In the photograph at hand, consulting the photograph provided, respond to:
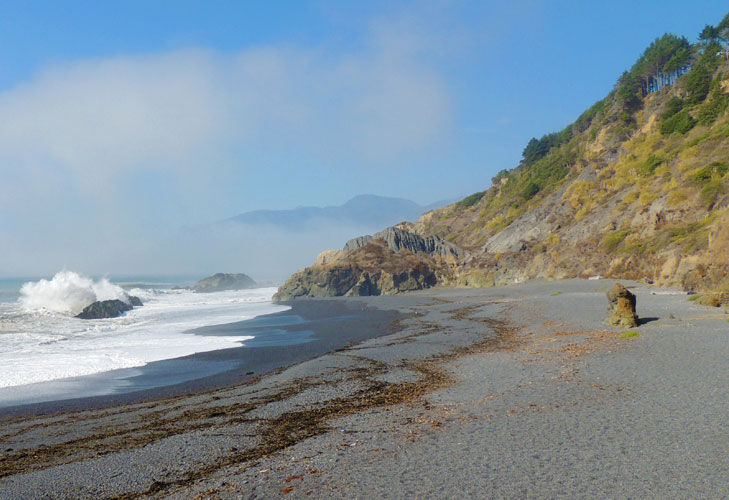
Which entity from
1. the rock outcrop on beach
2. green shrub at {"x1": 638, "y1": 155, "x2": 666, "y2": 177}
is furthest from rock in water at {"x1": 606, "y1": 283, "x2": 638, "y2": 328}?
green shrub at {"x1": 638, "y1": 155, "x2": 666, "y2": 177}

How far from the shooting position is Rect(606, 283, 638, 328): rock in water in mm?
18578

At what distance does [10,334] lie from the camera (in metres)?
27.5

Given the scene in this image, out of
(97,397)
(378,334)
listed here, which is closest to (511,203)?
(378,334)

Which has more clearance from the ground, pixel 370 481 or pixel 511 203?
pixel 511 203

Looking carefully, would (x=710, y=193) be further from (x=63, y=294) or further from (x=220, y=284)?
(x=220, y=284)

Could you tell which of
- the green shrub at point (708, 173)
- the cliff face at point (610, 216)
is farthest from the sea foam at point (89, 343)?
the green shrub at point (708, 173)

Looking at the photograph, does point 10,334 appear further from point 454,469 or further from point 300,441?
point 454,469

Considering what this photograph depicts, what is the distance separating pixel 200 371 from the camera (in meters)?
17.2

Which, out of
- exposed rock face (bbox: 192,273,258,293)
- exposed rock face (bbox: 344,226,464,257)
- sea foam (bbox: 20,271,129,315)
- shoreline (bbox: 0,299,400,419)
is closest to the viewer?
shoreline (bbox: 0,299,400,419)

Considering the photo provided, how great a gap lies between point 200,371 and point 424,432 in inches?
447

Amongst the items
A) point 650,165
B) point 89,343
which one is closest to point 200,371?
point 89,343

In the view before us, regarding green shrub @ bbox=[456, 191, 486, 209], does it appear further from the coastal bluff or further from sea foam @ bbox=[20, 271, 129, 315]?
sea foam @ bbox=[20, 271, 129, 315]

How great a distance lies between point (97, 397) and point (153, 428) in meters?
4.84

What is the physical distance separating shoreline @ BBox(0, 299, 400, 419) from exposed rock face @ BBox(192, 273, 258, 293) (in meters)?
71.3
